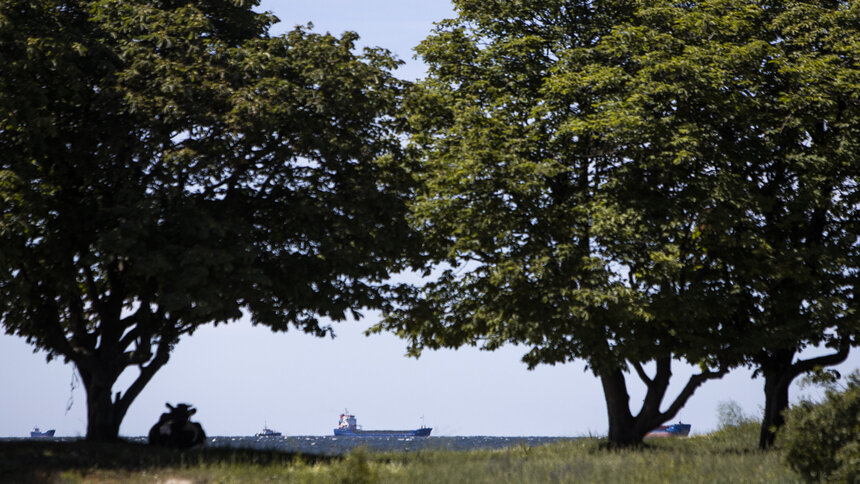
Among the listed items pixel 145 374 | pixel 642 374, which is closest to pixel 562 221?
pixel 642 374

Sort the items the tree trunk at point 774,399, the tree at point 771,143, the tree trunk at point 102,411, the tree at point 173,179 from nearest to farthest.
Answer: the tree at point 173,179 < the tree trunk at point 102,411 < the tree at point 771,143 < the tree trunk at point 774,399

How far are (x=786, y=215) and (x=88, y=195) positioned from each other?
2480 centimetres

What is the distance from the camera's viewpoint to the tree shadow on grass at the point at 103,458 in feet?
70.1

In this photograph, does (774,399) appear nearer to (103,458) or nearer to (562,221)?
(562,221)

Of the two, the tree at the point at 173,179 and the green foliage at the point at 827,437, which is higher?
the tree at the point at 173,179

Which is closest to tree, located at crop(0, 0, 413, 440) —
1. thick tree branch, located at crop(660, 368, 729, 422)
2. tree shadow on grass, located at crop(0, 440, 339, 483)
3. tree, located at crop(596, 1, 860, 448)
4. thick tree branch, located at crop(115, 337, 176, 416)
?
thick tree branch, located at crop(115, 337, 176, 416)

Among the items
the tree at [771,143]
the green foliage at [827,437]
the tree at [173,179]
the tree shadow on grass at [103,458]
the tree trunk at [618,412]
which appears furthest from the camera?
the tree trunk at [618,412]

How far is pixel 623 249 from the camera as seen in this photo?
27.1 m

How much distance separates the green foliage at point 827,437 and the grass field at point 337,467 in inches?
25.5

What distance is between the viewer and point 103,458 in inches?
901

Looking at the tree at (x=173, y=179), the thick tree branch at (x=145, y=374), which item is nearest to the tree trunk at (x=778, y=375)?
the tree at (x=173, y=179)

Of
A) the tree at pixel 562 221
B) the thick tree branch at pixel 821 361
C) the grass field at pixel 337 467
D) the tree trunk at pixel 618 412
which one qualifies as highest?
the tree at pixel 562 221

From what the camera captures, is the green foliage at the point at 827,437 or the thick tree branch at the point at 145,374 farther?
the thick tree branch at the point at 145,374

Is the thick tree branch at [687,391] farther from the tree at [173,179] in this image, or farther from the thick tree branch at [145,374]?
the thick tree branch at [145,374]
